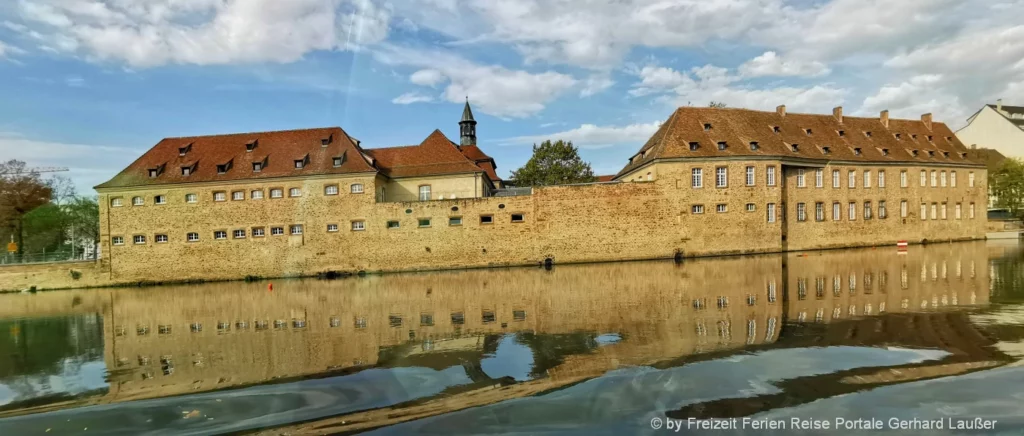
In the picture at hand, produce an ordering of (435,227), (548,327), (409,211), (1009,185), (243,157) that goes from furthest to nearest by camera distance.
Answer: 1. (1009,185)
2. (243,157)
3. (409,211)
4. (435,227)
5. (548,327)

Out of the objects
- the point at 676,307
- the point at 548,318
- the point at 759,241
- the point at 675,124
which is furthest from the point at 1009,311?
the point at 675,124

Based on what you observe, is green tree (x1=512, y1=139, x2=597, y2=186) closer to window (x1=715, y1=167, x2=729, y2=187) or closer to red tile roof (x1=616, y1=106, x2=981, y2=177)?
Result: red tile roof (x1=616, y1=106, x2=981, y2=177)

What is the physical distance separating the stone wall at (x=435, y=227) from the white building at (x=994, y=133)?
47.2 m

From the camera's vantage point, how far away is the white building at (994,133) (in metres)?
58.6

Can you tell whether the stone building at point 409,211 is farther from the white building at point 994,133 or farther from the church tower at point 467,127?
the white building at point 994,133

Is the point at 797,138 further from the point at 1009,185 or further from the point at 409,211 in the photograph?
the point at 409,211

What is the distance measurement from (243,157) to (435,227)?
44.5ft

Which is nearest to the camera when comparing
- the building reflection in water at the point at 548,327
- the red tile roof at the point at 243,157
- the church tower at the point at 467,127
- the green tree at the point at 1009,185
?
the building reflection in water at the point at 548,327

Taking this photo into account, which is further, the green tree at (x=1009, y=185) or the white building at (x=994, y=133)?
the white building at (x=994, y=133)

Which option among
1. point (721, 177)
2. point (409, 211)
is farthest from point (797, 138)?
point (409, 211)

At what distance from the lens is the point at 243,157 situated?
33688mm

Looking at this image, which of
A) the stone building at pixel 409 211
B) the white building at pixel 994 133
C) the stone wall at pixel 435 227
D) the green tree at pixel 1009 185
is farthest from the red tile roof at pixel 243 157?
the white building at pixel 994 133

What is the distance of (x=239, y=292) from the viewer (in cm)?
2425

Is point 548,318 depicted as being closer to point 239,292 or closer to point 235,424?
point 235,424
